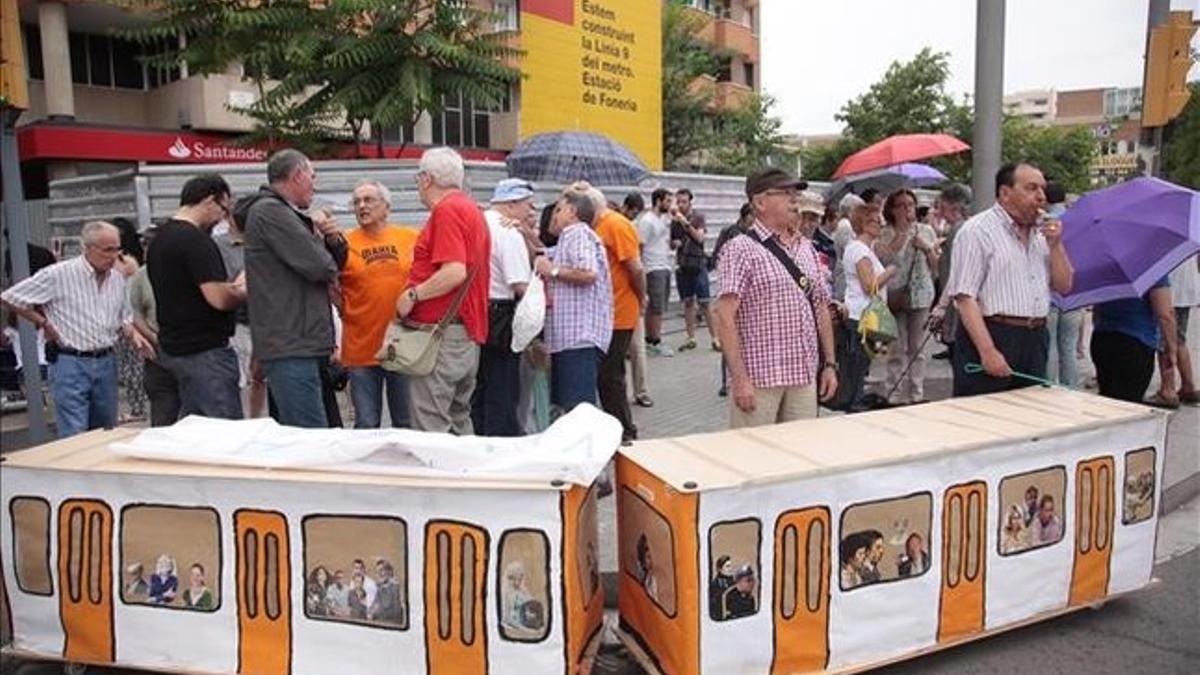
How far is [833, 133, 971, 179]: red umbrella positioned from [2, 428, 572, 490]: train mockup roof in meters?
7.89

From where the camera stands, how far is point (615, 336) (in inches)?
255

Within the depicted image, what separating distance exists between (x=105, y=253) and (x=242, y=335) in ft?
6.21

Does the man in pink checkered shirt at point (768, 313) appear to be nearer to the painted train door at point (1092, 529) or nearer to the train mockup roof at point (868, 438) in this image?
the train mockup roof at point (868, 438)

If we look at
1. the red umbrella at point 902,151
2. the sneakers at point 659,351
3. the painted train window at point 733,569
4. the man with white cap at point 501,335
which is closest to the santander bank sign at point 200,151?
the sneakers at point 659,351

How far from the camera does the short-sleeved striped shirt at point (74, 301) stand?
5727 mm

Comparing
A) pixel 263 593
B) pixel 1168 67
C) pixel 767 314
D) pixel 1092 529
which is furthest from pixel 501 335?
pixel 1168 67

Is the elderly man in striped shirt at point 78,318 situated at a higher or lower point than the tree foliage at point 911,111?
lower

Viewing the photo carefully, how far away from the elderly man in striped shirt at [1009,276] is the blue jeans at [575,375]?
2045 mm

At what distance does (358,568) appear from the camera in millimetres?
3176

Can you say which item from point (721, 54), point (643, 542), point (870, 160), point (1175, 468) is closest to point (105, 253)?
point (643, 542)

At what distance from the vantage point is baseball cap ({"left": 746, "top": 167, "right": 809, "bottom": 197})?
4.30 m

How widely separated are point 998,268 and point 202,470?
376 centimetres

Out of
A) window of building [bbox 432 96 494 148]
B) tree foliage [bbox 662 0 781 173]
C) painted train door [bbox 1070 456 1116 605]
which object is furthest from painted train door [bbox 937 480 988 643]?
tree foliage [bbox 662 0 781 173]

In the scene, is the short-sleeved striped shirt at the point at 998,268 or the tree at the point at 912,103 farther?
the tree at the point at 912,103
